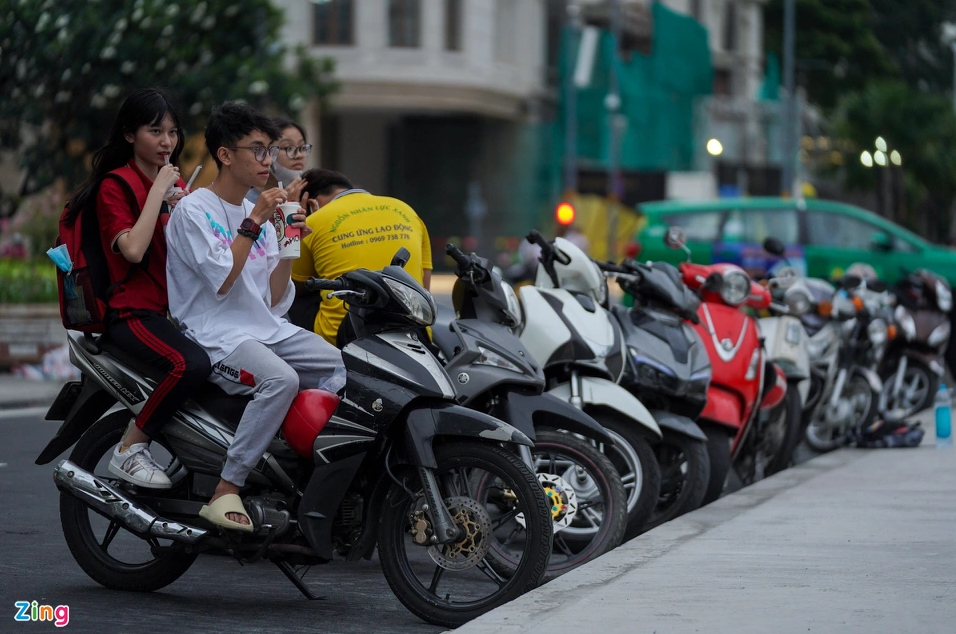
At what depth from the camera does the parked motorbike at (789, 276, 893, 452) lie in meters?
9.77

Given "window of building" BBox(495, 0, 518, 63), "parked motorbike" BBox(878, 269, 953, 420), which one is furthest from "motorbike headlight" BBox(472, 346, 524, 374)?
"window of building" BBox(495, 0, 518, 63)

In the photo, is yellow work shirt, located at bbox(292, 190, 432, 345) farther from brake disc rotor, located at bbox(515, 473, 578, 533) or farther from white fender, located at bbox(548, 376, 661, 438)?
brake disc rotor, located at bbox(515, 473, 578, 533)

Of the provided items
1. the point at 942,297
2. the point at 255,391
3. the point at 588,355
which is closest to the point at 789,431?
the point at 588,355

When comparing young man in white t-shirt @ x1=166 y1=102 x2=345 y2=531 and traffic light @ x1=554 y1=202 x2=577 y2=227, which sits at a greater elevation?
traffic light @ x1=554 y1=202 x2=577 y2=227

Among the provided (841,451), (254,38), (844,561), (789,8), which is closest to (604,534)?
(844,561)

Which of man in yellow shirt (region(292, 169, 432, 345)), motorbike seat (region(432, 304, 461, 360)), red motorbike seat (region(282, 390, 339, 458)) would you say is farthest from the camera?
man in yellow shirt (region(292, 169, 432, 345))

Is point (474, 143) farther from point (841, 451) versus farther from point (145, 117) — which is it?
point (145, 117)

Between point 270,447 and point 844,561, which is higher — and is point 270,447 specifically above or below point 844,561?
above

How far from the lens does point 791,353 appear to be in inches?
348

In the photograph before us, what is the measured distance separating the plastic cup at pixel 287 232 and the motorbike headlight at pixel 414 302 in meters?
0.50

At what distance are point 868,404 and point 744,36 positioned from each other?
4569 centimetres

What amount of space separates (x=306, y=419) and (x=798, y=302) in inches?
198

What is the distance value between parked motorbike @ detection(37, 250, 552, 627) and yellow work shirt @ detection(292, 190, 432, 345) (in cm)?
109

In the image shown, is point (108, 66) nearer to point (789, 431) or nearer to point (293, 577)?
point (789, 431)
